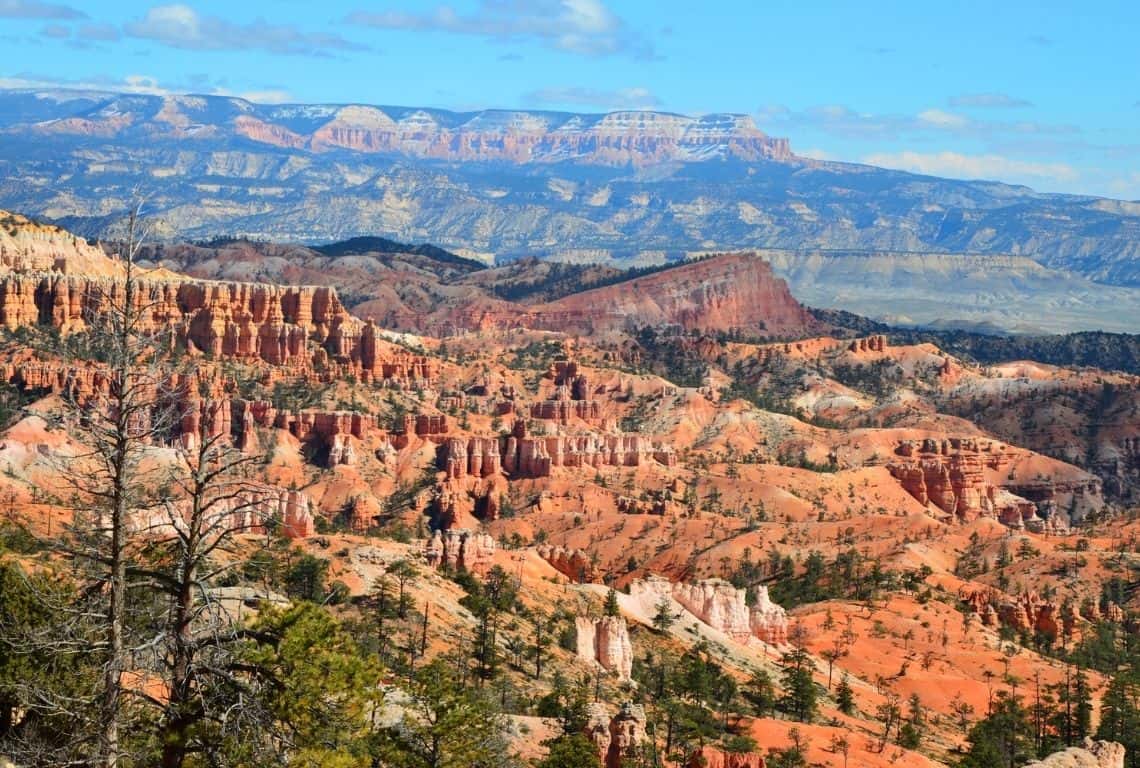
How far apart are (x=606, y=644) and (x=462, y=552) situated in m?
12.6

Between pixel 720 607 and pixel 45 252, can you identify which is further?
pixel 45 252

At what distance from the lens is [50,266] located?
168 meters

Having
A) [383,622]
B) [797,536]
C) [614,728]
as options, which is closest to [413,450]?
[797,536]

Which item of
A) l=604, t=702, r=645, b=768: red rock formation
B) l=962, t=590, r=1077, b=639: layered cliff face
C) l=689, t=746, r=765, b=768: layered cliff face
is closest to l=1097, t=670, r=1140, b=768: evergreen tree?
l=689, t=746, r=765, b=768: layered cliff face

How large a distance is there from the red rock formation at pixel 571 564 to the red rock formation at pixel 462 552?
13.2 metres

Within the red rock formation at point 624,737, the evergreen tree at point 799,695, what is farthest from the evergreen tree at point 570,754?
the evergreen tree at point 799,695

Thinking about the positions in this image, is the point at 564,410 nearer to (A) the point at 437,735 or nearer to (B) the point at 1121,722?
(B) the point at 1121,722

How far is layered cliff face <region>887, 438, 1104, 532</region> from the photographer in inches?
6024

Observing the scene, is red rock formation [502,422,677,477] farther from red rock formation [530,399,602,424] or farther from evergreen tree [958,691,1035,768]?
evergreen tree [958,691,1035,768]

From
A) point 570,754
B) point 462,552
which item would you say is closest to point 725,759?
point 570,754

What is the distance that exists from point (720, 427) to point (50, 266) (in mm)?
64670

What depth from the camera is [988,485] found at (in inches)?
6294

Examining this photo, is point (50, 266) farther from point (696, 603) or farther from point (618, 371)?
point (696, 603)

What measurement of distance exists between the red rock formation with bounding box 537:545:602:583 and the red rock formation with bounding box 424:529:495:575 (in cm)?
1315
